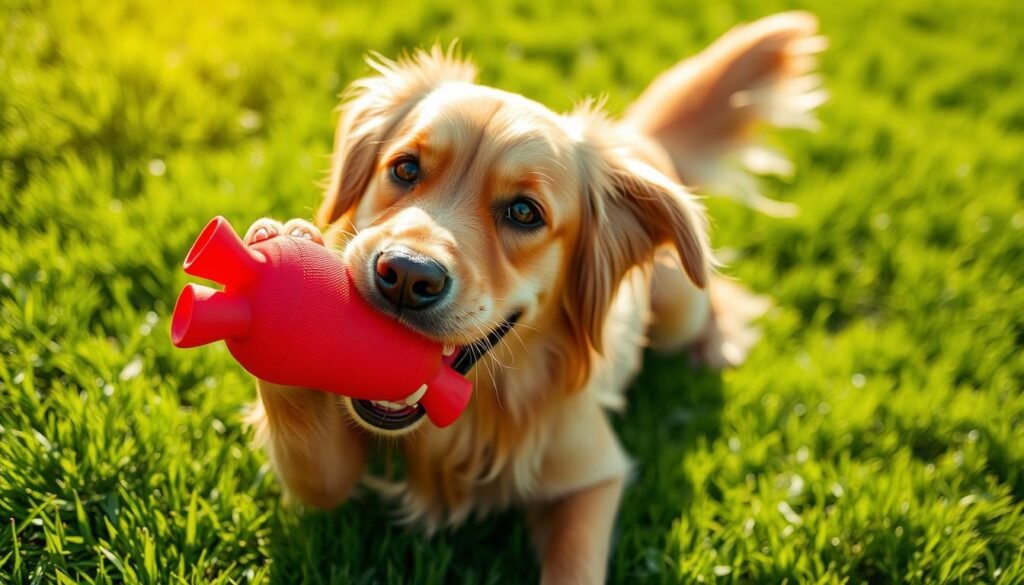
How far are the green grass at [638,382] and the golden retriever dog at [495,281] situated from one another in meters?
0.20

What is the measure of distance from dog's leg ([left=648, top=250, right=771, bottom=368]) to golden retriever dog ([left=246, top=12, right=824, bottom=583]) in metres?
0.48

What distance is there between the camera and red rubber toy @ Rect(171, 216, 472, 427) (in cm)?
209

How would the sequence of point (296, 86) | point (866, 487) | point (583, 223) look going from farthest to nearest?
point (296, 86)
point (866, 487)
point (583, 223)

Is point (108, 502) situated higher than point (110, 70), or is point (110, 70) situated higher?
point (110, 70)

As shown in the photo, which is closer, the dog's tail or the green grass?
the green grass

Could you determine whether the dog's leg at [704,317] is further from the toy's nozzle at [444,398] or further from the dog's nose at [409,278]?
the dog's nose at [409,278]

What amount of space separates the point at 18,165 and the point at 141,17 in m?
1.50

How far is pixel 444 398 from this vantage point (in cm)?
249

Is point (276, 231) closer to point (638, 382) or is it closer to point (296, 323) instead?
point (296, 323)

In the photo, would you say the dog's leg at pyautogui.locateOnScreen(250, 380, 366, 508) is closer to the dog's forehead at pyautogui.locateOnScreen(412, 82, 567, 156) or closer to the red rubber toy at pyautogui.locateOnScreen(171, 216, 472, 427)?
the red rubber toy at pyautogui.locateOnScreen(171, 216, 472, 427)

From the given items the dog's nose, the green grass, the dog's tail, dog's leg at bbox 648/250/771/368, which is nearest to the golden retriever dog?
the dog's nose

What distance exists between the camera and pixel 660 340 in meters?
4.30

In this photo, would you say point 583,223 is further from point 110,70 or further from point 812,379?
point 110,70

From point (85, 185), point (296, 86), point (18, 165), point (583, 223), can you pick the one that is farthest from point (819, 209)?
point (18, 165)
